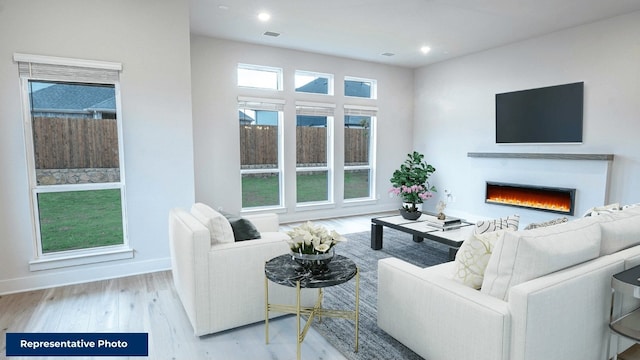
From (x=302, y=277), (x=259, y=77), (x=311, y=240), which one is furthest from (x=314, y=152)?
(x=302, y=277)

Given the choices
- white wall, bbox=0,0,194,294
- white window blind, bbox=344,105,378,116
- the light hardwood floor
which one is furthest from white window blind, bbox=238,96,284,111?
the light hardwood floor

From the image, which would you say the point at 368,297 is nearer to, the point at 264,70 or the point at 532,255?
the point at 532,255

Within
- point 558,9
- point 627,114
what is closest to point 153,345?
point 558,9

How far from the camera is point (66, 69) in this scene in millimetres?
3291

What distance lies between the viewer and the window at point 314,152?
20.3 feet

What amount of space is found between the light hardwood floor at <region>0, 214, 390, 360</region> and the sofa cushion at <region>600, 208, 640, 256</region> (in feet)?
5.93

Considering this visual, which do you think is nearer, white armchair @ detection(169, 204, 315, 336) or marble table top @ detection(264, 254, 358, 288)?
marble table top @ detection(264, 254, 358, 288)

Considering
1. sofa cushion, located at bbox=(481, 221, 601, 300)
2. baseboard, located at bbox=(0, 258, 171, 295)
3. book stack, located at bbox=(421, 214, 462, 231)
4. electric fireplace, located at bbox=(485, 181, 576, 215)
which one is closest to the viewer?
sofa cushion, located at bbox=(481, 221, 601, 300)

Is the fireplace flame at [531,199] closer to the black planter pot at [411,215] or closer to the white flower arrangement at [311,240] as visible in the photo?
the black planter pot at [411,215]

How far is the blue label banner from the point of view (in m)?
2.32

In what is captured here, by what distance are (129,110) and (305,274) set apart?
2.71 metres

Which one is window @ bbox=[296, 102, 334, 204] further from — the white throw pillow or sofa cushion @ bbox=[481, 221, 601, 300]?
sofa cushion @ bbox=[481, 221, 601, 300]

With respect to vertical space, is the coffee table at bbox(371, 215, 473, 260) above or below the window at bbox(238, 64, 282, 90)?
below

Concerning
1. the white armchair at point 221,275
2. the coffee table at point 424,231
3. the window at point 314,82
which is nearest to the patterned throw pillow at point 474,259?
the white armchair at point 221,275
